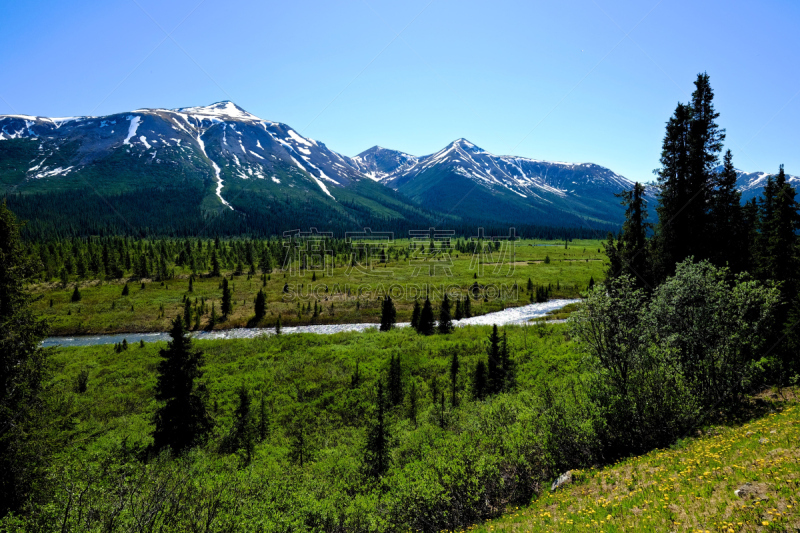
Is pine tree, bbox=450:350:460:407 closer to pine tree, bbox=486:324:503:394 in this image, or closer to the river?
pine tree, bbox=486:324:503:394

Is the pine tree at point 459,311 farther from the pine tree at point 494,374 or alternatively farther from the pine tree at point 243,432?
the pine tree at point 243,432

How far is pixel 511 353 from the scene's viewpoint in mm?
49750

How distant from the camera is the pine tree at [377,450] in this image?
22.0m

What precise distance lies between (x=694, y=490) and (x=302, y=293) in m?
94.2

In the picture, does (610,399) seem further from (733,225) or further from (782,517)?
(733,225)

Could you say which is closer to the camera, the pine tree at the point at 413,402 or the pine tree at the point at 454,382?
the pine tree at the point at 413,402

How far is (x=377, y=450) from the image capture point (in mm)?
22656

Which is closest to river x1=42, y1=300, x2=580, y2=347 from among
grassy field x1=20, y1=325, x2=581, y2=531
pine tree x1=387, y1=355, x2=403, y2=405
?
grassy field x1=20, y1=325, x2=581, y2=531

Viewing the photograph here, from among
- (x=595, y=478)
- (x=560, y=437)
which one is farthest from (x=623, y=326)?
(x=595, y=478)

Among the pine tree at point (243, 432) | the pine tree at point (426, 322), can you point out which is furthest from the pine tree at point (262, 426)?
the pine tree at point (426, 322)

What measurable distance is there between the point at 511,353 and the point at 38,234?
767 feet

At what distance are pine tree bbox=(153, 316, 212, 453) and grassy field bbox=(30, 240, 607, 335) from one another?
4869cm

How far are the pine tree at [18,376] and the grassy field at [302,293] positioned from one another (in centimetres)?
6007

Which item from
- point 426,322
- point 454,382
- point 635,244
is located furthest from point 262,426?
point 426,322
